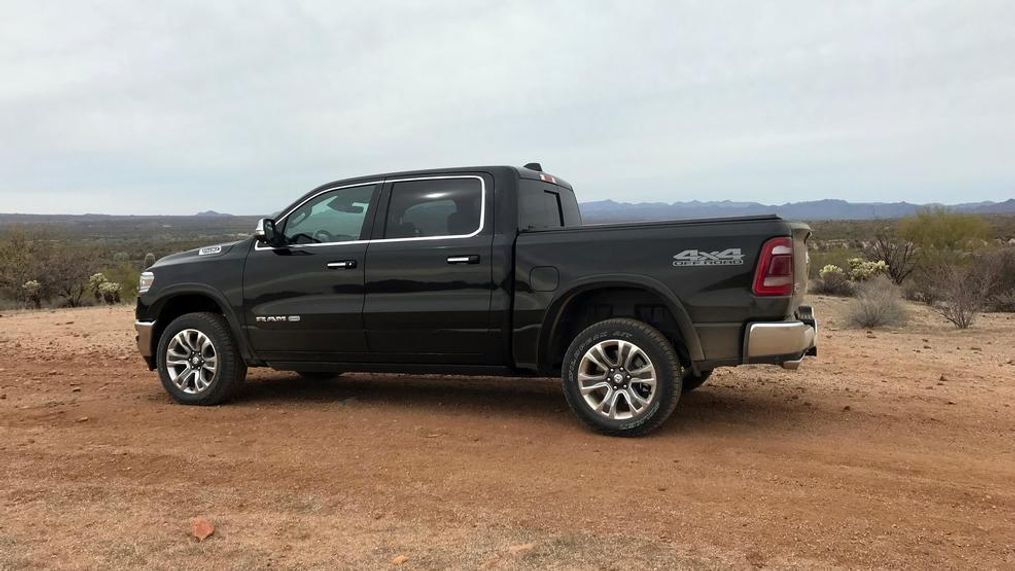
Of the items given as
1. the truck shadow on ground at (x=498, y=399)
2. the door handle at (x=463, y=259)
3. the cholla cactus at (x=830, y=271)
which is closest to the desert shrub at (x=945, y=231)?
the cholla cactus at (x=830, y=271)

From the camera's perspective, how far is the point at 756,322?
5000mm

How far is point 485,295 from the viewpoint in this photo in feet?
18.8

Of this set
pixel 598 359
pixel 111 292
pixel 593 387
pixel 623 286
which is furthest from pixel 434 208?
pixel 111 292

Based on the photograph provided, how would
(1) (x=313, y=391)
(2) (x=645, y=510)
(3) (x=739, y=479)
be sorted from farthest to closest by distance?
1. (1) (x=313, y=391)
2. (3) (x=739, y=479)
3. (2) (x=645, y=510)

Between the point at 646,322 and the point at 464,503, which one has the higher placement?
the point at 646,322

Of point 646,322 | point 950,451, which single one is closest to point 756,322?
point 646,322

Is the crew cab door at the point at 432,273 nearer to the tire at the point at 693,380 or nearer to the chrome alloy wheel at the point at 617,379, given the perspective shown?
the chrome alloy wheel at the point at 617,379

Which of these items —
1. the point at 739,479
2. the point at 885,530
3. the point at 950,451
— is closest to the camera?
the point at 885,530

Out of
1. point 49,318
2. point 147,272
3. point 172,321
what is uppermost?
point 147,272

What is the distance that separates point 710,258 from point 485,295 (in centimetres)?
168

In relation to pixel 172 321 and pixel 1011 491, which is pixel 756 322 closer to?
pixel 1011 491

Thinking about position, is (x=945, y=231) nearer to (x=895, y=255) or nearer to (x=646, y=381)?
(x=895, y=255)

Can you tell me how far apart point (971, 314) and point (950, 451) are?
28.6 ft

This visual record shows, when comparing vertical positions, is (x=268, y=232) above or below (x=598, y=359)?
above
